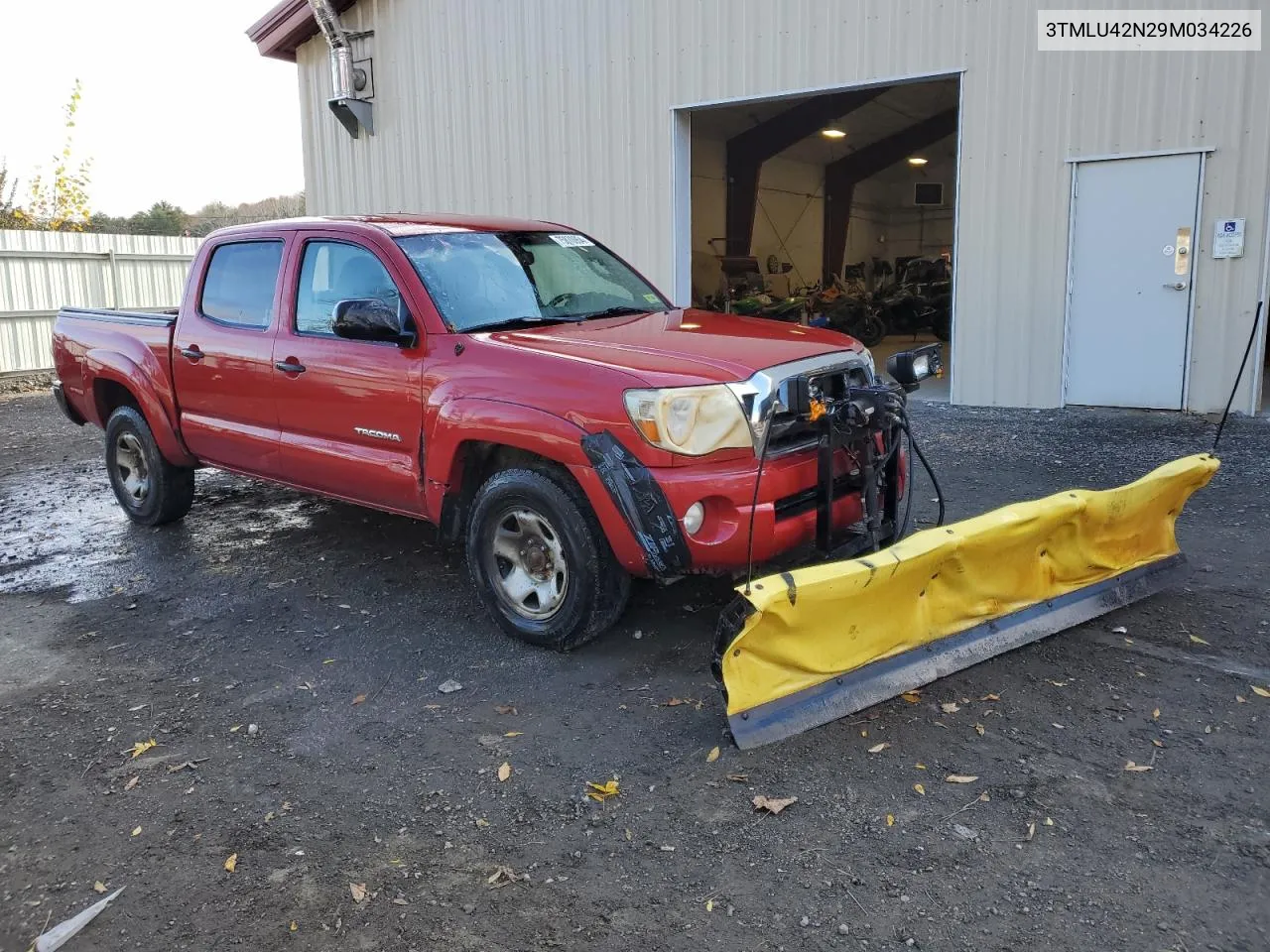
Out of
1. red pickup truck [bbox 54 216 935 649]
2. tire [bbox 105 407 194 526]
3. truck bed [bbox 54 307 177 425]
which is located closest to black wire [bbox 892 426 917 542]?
red pickup truck [bbox 54 216 935 649]

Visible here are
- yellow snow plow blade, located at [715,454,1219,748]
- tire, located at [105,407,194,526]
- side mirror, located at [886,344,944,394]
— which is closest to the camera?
yellow snow plow blade, located at [715,454,1219,748]

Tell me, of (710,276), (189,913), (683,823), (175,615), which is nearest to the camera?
(189,913)

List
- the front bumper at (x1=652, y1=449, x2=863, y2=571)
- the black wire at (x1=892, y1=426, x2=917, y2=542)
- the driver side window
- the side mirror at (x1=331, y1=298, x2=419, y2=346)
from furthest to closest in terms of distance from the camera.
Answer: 1. the driver side window
2. the side mirror at (x1=331, y1=298, x2=419, y2=346)
3. the black wire at (x1=892, y1=426, x2=917, y2=542)
4. the front bumper at (x1=652, y1=449, x2=863, y2=571)

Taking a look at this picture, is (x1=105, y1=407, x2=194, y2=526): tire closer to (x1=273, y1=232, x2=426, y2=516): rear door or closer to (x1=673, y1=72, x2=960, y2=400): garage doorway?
(x1=273, y1=232, x2=426, y2=516): rear door

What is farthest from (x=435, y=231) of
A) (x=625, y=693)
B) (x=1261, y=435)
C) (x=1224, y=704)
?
(x=1261, y=435)

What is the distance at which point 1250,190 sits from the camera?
9.18m

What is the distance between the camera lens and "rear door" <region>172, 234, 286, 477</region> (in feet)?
18.5

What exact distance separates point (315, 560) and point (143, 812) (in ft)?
9.38

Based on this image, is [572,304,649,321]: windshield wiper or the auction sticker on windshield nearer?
[572,304,649,321]: windshield wiper

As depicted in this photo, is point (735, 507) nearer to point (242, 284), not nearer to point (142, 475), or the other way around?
point (242, 284)

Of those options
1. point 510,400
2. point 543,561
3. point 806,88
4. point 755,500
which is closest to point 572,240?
point 510,400

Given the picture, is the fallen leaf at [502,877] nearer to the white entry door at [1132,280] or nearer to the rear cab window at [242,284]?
the rear cab window at [242,284]

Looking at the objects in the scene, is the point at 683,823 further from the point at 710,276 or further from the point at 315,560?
the point at 710,276

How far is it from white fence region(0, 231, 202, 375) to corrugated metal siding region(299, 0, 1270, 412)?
5.20 metres
